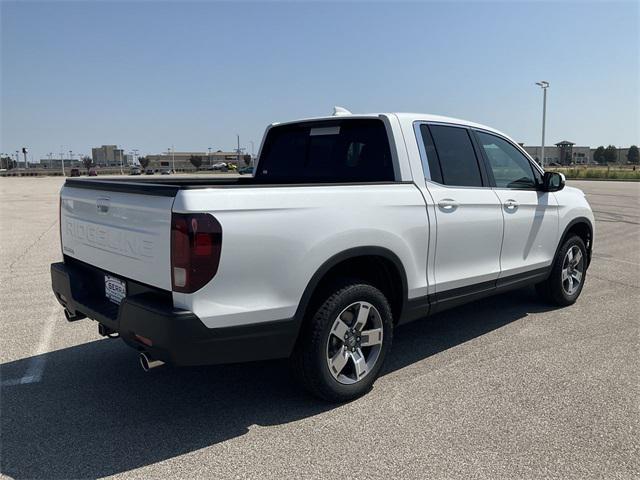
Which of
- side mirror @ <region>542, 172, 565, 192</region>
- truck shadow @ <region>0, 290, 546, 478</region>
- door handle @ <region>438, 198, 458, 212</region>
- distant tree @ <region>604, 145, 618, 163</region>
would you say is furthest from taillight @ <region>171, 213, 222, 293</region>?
distant tree @ <region>604, 145, 618, 163</region>

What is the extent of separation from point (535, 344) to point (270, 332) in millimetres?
2736

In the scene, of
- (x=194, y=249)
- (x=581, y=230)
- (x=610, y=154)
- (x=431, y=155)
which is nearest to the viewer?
(x=194, y=249)

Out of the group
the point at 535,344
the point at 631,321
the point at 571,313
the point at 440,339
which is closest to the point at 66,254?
the point at 440,339

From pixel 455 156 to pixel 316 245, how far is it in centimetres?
183

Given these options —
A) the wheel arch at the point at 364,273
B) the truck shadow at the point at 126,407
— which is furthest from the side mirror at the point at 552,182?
the wheel arch at the point at 364,273

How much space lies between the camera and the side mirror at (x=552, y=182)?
5.16m

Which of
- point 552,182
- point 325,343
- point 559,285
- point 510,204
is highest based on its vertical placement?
point 552,182

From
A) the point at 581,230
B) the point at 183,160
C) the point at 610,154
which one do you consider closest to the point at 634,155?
the point at 610,154

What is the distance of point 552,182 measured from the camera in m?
5.19

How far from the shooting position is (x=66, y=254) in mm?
3996

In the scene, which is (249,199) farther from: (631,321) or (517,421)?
(631,321)

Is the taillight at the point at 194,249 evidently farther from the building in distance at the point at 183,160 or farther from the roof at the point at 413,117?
the building in distance at the point at 183,160

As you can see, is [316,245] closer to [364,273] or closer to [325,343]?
[325,343]

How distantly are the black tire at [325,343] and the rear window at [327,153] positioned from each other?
0.98 meters
